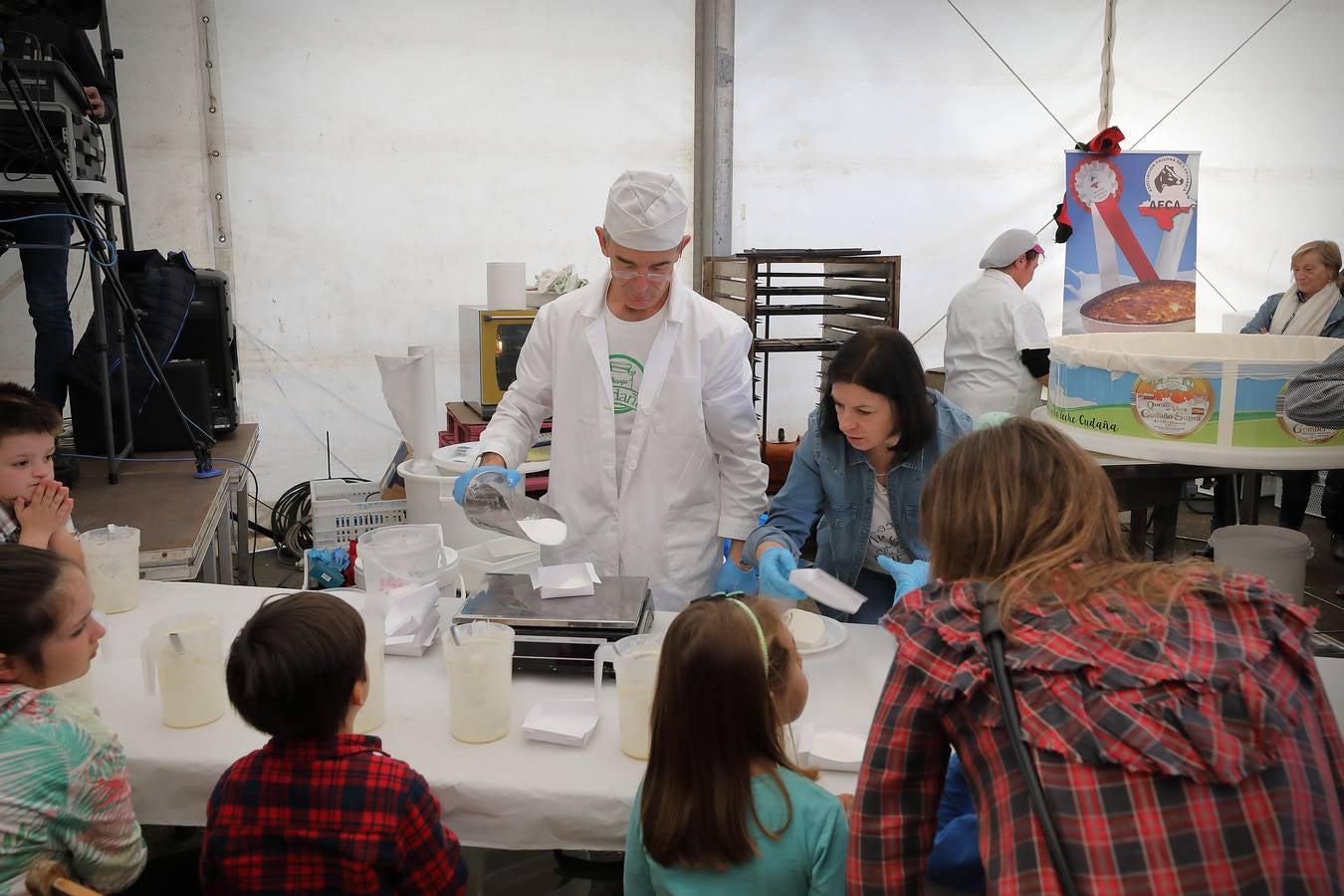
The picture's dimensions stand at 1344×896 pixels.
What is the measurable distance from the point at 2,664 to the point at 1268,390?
2.93 metres

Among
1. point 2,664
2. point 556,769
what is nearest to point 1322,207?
point 556,769

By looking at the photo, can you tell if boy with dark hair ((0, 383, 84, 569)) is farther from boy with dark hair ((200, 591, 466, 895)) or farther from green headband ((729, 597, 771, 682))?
green headband ((729, 597, 771, 682))

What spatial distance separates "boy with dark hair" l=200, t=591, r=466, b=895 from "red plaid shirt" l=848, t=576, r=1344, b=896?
0.74 meters

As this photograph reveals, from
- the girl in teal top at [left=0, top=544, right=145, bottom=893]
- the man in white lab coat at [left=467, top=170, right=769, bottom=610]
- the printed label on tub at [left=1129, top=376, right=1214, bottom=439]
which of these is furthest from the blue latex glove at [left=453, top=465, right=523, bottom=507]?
the printed label on tub at [left=1129, top=376, right=1214, bottom=439]

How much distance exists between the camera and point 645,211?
2.42 meters

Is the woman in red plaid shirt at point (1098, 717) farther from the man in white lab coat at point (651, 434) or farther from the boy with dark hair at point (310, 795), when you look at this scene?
the man in white lab coat at point (651, 434)

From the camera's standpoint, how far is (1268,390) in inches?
108

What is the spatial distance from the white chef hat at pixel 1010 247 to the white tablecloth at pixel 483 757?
3.41 m

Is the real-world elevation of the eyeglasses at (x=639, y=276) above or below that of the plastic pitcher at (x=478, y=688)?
above

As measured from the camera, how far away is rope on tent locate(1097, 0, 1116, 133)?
5684 millimetres

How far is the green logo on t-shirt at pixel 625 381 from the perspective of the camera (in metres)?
2.59

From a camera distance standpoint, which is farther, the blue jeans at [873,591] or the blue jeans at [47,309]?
the blue jeans at [47,309]

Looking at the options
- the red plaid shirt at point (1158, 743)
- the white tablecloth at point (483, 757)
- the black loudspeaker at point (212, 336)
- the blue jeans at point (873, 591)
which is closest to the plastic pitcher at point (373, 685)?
the white tablecloth at point (483, 757)

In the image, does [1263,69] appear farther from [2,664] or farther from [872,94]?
[2,664]
